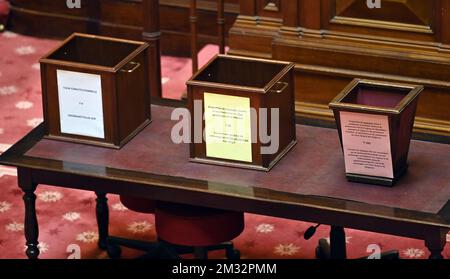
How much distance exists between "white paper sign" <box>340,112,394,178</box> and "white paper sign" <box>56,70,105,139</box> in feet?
2.59

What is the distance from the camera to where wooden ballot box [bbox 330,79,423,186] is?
3.60 m

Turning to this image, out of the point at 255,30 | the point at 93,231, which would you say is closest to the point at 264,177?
the point at 93,231

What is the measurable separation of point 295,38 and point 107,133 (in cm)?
143

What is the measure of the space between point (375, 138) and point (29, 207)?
114cm

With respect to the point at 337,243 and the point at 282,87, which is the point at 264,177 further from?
the point at 337,243

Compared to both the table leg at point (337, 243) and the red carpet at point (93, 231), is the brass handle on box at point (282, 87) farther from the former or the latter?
the red carpet at point (93, 231)

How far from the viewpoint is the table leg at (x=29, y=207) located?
155 inches

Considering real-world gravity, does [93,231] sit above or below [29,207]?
below

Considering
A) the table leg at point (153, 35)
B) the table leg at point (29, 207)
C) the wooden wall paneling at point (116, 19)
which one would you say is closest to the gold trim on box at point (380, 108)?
the table leg at point (29, 207)

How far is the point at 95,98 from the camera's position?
12.9 ft

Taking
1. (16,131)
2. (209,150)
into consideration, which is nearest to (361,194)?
(209,150)

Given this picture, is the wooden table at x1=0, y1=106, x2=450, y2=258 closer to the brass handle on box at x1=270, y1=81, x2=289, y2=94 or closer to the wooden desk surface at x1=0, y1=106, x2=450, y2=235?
the wooden desk surface at x1=0, y1=106, x2=450, y2=235

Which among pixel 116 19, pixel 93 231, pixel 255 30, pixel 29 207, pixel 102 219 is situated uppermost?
pixel 255 30

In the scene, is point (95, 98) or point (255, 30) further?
point (255, 30)
